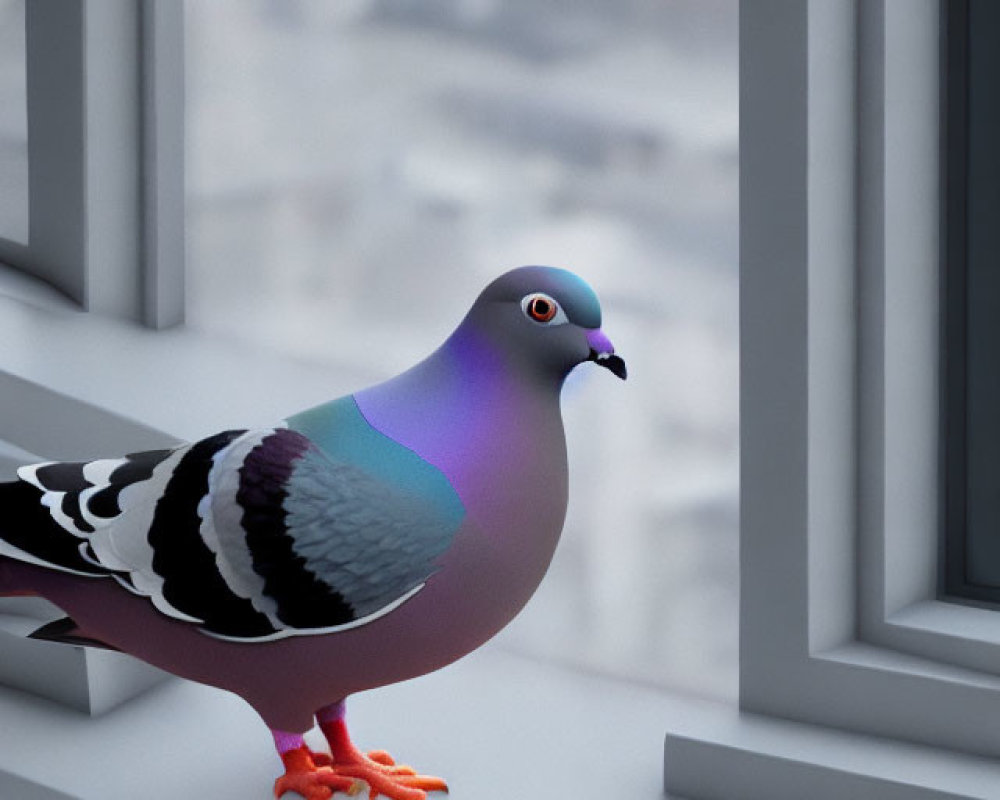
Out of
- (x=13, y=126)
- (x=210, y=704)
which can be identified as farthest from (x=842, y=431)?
(x=13, y=126)

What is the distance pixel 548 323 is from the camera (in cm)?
86

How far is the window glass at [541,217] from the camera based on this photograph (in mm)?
1101

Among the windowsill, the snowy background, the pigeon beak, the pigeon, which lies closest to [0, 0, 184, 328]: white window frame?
the snowy background

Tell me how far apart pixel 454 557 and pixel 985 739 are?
333 millimetres

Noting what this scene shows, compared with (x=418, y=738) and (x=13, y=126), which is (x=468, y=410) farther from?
(x=13, y=126)

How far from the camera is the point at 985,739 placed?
0.96 meters

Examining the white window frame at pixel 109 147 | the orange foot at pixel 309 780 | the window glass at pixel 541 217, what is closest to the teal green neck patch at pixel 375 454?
the orange foot at pixel 309 780

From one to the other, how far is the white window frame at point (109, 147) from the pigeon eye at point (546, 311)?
57cm

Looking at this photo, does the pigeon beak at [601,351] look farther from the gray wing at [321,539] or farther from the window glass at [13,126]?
the window glass at [13,126]

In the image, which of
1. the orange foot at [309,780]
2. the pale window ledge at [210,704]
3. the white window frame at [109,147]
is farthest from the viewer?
the white window frame at [109,147]

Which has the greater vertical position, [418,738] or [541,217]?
[541,217]

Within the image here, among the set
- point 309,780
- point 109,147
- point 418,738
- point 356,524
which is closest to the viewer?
point 356,524

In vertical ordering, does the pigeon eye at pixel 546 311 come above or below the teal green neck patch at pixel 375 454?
above

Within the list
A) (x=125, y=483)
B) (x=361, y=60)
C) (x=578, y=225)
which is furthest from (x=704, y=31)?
(x=125, y=483)
